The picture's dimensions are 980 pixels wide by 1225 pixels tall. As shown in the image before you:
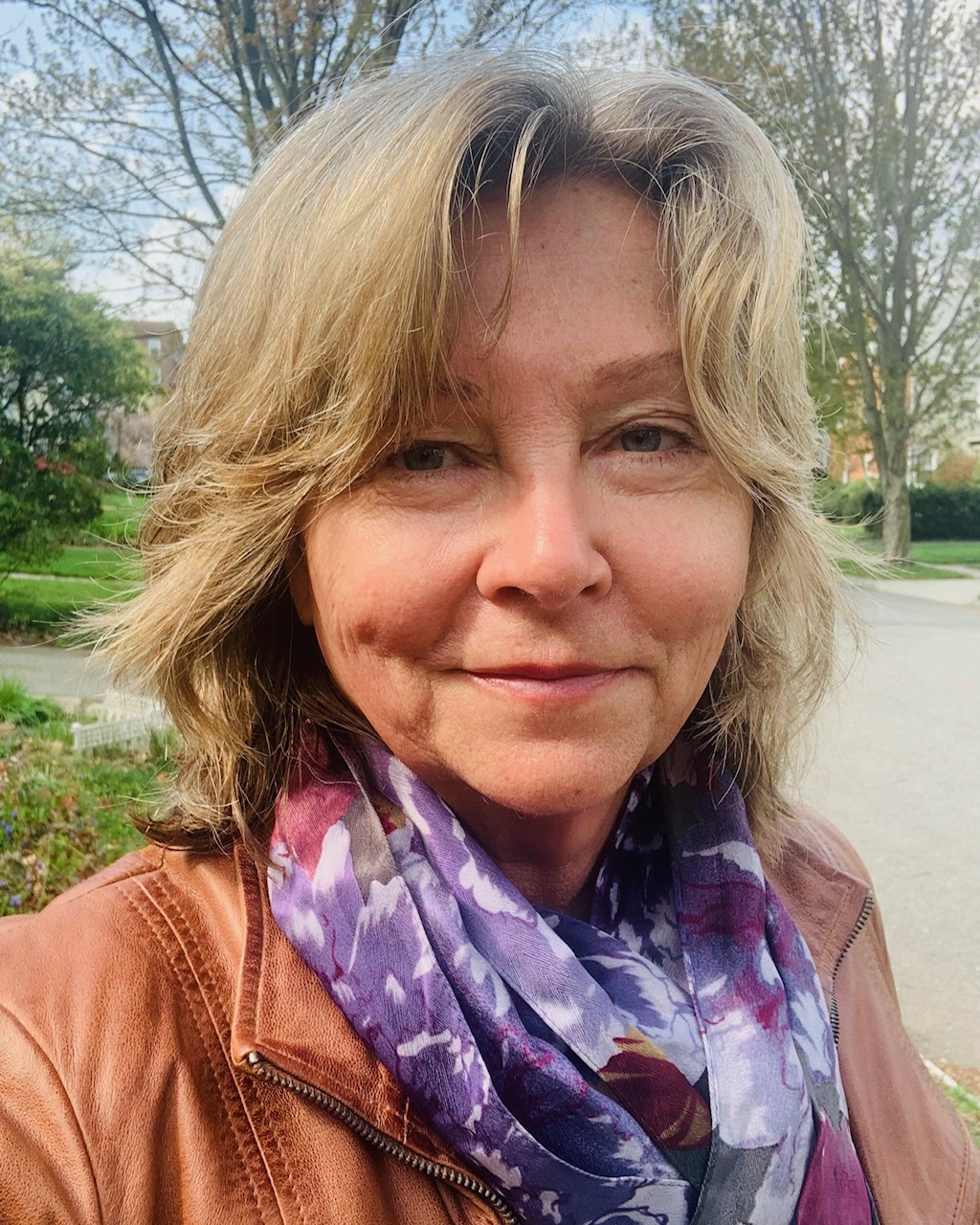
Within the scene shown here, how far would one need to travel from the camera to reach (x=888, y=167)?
14.2m

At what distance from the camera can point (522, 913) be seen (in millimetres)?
1238

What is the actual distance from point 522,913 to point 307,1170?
0.39 m

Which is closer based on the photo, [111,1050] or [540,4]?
[111,1050]

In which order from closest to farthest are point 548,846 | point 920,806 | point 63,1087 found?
point 63,1087 → point 548,846 → point 920,806

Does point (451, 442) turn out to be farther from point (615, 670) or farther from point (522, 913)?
point (522, 913)

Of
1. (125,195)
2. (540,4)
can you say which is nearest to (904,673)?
(540,4)

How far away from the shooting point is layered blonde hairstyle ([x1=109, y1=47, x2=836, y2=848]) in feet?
3.68

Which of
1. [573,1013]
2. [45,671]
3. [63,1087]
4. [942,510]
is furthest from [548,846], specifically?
[942,510]

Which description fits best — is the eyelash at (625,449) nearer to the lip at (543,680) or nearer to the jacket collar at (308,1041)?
the lip at (543,680)

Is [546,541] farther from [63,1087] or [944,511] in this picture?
[944,511]

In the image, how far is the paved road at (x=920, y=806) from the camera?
3.70 m

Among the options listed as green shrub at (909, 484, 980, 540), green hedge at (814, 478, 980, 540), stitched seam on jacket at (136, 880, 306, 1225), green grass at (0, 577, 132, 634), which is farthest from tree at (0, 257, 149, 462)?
green shrub at (909, 484, 980, 540)

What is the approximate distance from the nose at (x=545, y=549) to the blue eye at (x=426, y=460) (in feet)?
0.33

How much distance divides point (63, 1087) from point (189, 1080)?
131 mm
